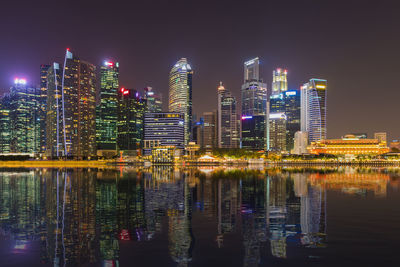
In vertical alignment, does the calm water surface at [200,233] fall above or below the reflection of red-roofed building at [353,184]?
above

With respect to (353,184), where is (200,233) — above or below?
above

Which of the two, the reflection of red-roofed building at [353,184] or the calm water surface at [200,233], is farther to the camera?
the reflection of red-roofed building at [353,184]

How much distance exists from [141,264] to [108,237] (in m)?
6.36

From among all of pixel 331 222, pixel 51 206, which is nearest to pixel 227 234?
pixel 331 222

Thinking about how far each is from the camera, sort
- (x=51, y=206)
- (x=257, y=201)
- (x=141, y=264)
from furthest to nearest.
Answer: (x=257, y=201) < (x=51, y=206) < (x=141, y=264)

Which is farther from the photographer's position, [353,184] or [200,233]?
[353,184]

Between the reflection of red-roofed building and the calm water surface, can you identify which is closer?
the calm water surface

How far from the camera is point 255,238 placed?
23.2 metres

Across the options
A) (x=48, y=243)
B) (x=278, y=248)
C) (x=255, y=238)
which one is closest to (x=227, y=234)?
(x=255, y=238)

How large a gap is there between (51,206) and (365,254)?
31.9 metres

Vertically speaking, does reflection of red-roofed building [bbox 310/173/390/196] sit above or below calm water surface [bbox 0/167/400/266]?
below

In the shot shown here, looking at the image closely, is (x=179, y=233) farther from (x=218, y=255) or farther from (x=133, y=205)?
(x=133, y=205)

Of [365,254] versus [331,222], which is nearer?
[365,254]

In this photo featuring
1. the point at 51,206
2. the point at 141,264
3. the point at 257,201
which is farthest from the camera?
the point at 257,201
